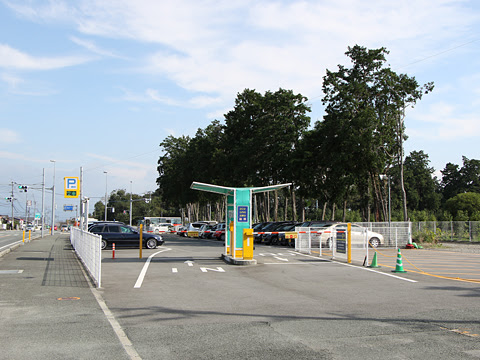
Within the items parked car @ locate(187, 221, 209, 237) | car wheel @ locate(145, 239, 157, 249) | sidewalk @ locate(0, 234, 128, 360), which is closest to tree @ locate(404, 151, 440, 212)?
parked car @ locate(187, 221, 209, 237)

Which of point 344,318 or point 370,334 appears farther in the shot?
point 344,318

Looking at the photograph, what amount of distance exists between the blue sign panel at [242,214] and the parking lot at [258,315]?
403cm

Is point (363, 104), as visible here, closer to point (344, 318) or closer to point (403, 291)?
point (403, 291)

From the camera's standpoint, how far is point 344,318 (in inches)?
343

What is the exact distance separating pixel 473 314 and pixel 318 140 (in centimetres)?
3266

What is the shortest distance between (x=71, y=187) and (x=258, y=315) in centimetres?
2270

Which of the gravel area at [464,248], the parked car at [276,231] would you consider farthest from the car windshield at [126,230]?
the gravel area at [464,248]

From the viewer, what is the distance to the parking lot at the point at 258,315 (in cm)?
655

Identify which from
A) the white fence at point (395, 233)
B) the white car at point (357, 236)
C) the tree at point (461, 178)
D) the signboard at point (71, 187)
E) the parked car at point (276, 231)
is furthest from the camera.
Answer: the tree at point (461, 178)

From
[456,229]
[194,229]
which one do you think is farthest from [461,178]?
[194,229]

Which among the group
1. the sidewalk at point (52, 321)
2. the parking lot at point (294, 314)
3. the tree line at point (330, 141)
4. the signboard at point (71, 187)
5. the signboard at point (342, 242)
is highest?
the tree line at point (330, 141)

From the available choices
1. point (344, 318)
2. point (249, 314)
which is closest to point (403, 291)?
point (344, 318)

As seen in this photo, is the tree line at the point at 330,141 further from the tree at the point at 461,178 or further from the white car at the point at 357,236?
the tree at the point at 461,178

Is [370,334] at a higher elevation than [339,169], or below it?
below
